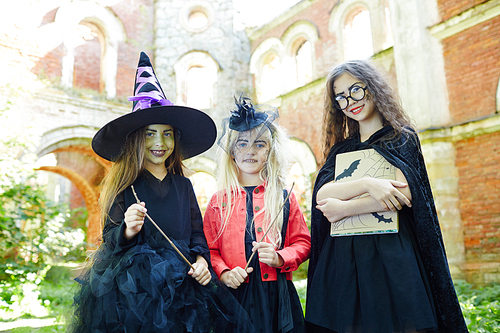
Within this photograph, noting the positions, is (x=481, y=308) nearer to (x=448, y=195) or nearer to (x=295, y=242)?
(x=448, y=195)

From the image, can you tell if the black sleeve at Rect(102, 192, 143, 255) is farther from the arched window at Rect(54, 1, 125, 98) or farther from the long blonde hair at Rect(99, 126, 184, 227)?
the arched window at Rect(54, 1, 125, 98)

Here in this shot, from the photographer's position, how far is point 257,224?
2125 mm

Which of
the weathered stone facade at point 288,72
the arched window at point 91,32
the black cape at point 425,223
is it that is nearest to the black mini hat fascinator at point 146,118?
the black cape at point 425,223

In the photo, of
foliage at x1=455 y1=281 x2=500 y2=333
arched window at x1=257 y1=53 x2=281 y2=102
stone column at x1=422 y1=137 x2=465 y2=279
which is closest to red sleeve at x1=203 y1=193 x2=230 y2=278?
foliage at x1=455 y1=281 x2=500 y2=333

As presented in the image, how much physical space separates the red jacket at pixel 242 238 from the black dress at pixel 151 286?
0.16m

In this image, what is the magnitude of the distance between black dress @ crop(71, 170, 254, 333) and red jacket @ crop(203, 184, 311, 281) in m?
0.16

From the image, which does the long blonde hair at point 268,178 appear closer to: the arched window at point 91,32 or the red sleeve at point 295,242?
the red sleeve at point 295,242

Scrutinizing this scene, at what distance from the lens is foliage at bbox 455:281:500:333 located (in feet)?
10.8

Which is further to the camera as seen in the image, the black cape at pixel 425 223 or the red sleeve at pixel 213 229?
the red sleeve at pixel 213 229

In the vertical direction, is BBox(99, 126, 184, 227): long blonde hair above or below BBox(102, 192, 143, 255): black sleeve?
above

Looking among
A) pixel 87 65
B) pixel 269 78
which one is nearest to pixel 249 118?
pixel 269 78

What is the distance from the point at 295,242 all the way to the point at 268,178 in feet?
1.42

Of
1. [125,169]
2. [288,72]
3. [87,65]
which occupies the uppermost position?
[87,65]

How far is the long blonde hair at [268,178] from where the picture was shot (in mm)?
2115
